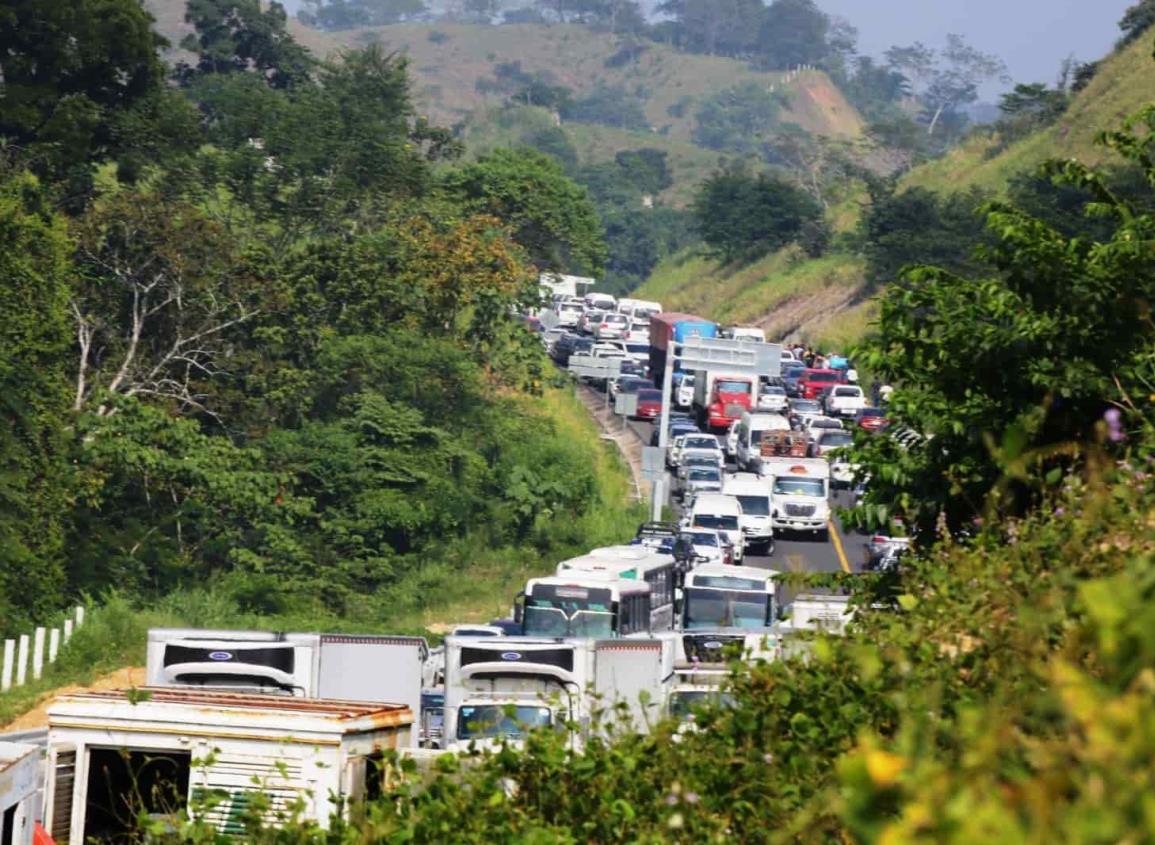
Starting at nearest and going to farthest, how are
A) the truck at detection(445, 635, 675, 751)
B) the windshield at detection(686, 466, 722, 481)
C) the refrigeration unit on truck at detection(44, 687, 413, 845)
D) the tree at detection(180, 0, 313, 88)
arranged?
the refrigeration unit on truck at detection(44, 687, 413, 845), the truck at detection(445, 635, 675, 751), the windshield at detection(686, 466, 722, 481), the tree at detection(180, 0, 313, 88)

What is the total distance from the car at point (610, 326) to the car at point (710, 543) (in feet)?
138

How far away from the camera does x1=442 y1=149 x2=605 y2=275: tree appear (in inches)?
3091

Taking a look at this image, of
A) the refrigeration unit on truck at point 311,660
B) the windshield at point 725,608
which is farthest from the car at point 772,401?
the refrigeration unit on truck at point 311,660

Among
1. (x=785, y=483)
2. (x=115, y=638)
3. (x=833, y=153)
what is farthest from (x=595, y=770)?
(x=833, y=153)

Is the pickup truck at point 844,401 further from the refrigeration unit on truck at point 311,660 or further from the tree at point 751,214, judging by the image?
the tree at point 751,214

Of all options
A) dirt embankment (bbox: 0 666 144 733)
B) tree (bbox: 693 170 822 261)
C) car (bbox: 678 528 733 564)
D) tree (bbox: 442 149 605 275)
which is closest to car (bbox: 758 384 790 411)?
tree (bbox: 442 149 605 275)

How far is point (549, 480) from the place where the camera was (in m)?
54.3

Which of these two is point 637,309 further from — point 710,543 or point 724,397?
point 710,543

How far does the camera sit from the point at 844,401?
70.3 m

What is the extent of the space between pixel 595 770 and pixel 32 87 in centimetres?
4807

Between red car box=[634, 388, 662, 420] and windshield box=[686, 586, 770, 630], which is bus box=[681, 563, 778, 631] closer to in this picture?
windshield box=[686, 586, 770, 630]

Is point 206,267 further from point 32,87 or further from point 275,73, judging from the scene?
point 275,73

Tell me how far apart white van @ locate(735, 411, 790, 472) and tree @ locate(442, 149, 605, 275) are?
15352 millimetres

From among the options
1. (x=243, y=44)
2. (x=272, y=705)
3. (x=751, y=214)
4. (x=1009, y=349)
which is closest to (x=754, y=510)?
(x=1009, y=349)
